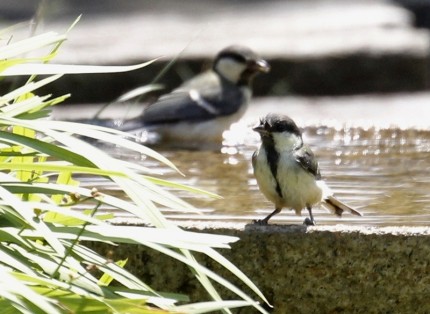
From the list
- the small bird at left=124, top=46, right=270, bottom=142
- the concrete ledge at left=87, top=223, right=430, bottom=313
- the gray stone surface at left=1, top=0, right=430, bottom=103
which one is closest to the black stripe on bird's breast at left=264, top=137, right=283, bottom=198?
the concrete ledge at left=87, top=223, right=430, bottom=313

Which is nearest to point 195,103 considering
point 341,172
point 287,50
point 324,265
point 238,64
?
point 238,64

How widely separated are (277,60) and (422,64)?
3.32 feet

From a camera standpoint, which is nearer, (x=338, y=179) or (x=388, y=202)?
(x=388, y=202)

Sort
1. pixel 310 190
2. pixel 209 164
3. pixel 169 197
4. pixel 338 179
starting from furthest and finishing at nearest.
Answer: pixel 209 164 → pixel 338 179 → pixel 310 190 → pixel 169 197

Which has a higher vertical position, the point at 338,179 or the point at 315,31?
the point at 315,31

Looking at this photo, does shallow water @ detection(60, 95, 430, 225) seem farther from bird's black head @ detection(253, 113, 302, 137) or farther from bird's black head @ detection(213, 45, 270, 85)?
bird's black head @ detection(213, 45, 270, 85)

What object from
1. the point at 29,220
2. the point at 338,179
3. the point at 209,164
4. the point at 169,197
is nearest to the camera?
the point at 29,220

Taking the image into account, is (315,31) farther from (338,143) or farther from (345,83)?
(338,143)

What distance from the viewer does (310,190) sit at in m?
4.51

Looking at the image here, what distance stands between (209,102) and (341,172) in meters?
2.55

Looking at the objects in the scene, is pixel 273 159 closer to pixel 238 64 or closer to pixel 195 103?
pixel 195 103

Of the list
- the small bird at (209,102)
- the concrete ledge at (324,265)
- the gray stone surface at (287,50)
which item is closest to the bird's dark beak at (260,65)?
the small bird at (209,102)

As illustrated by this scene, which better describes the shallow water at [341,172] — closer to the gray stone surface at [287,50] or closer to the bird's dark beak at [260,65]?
the bird's dark beak at [260,65]

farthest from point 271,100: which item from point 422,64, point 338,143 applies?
point 338,143
